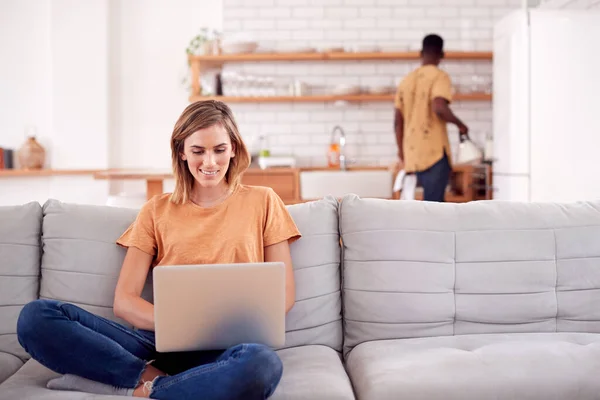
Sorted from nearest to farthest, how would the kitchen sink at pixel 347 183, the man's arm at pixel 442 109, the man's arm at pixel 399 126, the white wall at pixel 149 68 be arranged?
the man's arm at pixel 442 109, the man's arm at pixel 399 126, the kitchen sink at pixel 347 183, the white wall at pixel 149 68

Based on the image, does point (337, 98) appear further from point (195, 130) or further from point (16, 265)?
point (16, 265)

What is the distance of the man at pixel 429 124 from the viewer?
4516 mm

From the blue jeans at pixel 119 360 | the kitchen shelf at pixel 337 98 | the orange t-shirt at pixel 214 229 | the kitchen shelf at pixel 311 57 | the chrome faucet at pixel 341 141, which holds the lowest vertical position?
the blue jeans at pixel 119 360

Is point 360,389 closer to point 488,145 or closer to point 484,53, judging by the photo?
point 488,145

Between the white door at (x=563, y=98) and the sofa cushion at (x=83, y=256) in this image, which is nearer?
the sofa cushion at (x=83, y=256)

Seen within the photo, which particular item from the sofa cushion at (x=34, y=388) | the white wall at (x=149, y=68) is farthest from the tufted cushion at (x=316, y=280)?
the white wall at (x=149, y=68)

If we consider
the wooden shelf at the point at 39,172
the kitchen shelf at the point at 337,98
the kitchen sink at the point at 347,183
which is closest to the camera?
the kitchen sink at the point at 347,183

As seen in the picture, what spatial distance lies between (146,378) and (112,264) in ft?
1.61

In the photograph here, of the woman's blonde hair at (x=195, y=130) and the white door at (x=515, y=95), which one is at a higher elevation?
the white door at (x=515, y=95)

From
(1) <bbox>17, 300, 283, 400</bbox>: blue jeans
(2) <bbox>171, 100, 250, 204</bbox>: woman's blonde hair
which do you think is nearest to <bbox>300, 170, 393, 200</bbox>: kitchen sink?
(2) <bbox>171, 100, 250, 204</bbox>: woman's blonde hair

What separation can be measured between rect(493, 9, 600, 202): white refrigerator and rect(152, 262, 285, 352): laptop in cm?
365

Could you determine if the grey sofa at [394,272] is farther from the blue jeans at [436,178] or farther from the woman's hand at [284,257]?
the blue jeans at [436,178]

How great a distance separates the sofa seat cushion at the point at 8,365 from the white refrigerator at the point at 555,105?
12.4 ft

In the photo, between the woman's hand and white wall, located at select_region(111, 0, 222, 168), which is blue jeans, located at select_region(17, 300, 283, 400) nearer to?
the woman's hand
